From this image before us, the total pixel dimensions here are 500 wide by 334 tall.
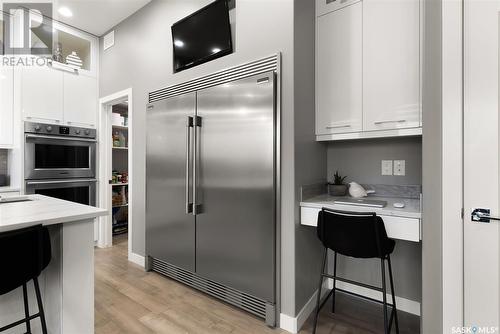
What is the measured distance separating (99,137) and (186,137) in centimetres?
208

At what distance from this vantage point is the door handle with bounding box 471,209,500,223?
131 cm

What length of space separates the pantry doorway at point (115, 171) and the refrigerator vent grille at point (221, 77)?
735 mm

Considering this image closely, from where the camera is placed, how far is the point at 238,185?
2.06m

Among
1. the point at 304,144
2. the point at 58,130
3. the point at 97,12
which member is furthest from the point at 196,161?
the point at 97,12

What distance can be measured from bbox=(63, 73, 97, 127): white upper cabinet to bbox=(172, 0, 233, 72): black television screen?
1.87 metres

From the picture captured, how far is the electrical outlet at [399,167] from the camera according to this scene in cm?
209

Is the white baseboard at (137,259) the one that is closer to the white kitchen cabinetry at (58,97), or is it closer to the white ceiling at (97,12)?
the white kitchen cabinetry at (58,97)

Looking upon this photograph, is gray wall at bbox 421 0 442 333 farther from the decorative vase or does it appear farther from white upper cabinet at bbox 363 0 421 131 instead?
the decorative vase

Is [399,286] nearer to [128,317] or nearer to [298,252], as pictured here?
[298,252]

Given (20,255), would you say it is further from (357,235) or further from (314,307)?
(314,307)

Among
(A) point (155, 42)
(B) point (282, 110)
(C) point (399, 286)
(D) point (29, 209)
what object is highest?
(A) point (155, 42)

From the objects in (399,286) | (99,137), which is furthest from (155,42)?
(399,286)

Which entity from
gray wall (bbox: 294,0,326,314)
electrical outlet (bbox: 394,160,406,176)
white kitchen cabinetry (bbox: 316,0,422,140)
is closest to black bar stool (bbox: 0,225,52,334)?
gray wall (bbox: 294,0,326,314)

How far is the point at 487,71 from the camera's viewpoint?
133 cm
